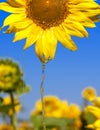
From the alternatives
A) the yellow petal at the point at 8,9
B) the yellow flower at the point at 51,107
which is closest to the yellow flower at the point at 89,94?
the yellow flower at the point at 51,107

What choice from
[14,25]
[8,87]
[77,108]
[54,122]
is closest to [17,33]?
[14,25]

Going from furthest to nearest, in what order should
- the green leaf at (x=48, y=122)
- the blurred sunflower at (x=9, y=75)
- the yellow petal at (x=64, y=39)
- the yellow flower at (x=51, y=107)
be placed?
the yellow flower at (x=51, y=107) → the blurred sunflower at (x=9, y=75) → the green leaf at (x=48, y=122) → the yellow petal at (x=64, y=39)

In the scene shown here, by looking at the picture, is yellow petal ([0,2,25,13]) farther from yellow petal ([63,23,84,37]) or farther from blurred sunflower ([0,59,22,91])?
blurred sunflower ([0,59,22,91])

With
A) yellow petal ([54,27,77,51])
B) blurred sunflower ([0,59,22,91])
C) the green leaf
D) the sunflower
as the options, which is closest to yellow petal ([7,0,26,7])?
the sunflower

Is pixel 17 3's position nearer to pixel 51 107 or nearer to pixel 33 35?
pixel 33 35

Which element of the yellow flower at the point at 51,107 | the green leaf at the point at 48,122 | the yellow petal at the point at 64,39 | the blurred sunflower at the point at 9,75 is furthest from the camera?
the yellow flower at the point at 51,107

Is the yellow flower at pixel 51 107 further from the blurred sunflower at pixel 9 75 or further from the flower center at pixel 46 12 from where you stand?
the flower center at pixel 46 12

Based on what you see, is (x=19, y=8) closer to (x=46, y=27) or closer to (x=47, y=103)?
(x=46, y=27)
